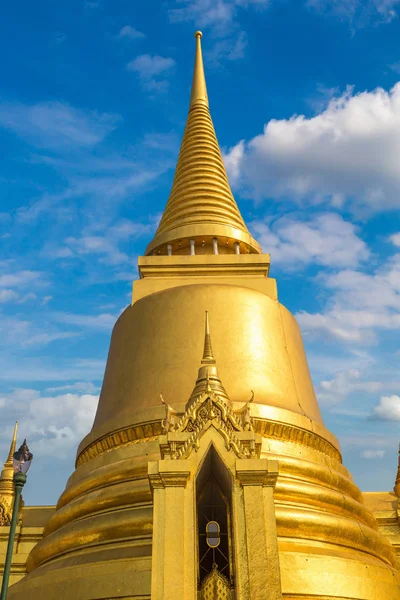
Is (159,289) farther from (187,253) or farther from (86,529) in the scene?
(86,529)

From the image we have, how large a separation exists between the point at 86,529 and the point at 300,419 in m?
4.52

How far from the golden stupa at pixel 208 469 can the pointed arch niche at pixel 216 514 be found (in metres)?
0.02

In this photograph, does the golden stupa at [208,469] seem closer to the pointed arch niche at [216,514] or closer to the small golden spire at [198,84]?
the pointed arch niche at [216,514]

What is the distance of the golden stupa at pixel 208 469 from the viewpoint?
7277 mm

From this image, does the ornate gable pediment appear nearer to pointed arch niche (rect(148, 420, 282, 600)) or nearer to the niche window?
pointed arch niche (rect(148, 420, 282, 600))

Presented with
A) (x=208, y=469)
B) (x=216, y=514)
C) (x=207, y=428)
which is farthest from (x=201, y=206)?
(x=216, y=514)

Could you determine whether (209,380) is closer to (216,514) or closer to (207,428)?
(207,428)

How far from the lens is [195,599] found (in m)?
6.76

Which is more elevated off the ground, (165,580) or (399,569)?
(399,569)

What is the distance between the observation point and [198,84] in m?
23.4

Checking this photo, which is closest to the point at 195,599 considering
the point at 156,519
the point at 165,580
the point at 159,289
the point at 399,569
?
the point at 165,580

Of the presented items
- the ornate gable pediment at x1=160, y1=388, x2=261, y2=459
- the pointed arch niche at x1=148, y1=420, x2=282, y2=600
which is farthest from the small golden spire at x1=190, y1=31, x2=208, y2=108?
the pointed arch niche at x1=148, y1=420, x2=282, y2=600

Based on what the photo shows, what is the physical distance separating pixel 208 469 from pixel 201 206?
1095 centimetres

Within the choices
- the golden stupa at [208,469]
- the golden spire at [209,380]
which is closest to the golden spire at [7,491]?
the golden stupa at [208,469]
